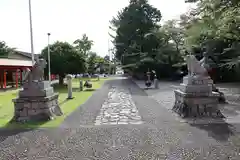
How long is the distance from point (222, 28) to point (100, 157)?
9.40m

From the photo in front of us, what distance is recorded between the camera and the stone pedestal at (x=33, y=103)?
828 cm

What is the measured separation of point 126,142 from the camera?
5.64 meters

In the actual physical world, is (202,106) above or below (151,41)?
below

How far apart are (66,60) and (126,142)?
2177cm

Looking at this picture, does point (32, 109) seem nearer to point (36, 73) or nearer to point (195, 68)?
point (36, 73)

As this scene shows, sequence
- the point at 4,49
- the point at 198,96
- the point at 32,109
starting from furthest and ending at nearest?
the point at 4,49
the point at 32,109
the point at 198,96

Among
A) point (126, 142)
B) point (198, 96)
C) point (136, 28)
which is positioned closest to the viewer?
point (126, 142)

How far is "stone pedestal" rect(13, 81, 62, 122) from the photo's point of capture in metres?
8.28

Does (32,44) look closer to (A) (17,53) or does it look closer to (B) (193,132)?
(B) (193,132)

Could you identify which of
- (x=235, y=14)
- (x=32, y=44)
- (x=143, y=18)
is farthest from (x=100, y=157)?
(x=143, y=18)

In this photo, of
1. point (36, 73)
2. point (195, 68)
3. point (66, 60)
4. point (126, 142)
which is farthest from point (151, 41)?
point (126, 142)

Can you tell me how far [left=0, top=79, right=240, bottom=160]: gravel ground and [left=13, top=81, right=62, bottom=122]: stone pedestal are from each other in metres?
1.13

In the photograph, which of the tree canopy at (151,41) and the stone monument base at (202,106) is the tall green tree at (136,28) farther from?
the stone monument base at (202,106)

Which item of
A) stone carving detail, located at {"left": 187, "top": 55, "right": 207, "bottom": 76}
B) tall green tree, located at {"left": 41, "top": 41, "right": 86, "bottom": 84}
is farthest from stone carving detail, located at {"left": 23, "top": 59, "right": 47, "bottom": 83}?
tall green tree, located at {"left": 41, "top": 41, "right": 86, "bottom": 84}
